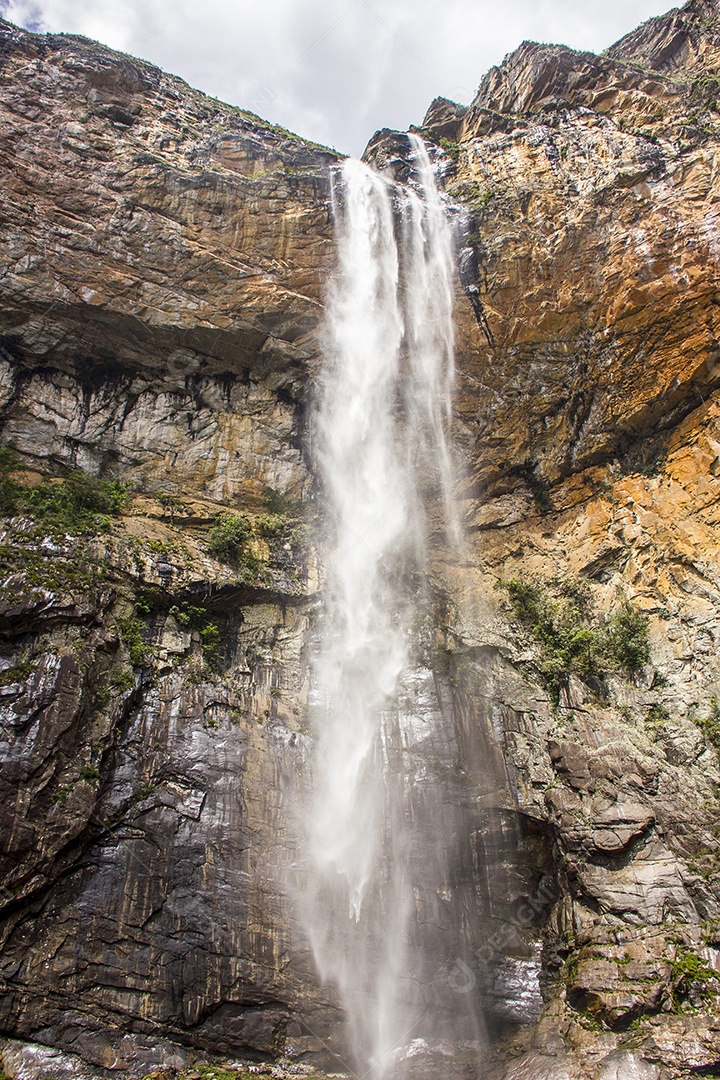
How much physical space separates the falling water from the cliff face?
0.56 m

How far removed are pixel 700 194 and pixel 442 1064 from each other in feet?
62.2

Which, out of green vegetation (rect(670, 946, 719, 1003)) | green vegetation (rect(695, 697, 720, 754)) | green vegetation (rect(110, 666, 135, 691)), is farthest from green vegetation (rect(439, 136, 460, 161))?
green vegetation (rect(670, 946, 719, 1003))

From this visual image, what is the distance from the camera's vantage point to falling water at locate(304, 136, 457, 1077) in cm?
1107

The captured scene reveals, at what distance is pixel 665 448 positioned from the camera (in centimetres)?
1577

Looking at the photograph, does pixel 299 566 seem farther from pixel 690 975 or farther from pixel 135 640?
pixel 690 975

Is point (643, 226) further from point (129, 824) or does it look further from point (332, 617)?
point (129, 824)

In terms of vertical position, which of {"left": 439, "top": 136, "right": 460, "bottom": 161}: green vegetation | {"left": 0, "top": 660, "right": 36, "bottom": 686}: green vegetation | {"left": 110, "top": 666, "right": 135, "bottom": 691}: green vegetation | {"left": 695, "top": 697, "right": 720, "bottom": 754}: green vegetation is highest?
{"left": 439, "top": 136, "right": 460, "bottom": 161}: green vegetation

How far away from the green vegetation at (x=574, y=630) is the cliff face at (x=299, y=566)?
79mm

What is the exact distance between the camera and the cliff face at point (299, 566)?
1005 cm

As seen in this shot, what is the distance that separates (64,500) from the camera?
14.5 metres

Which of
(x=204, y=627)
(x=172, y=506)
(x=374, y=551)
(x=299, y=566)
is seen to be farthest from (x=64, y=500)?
(x=374, y=551)

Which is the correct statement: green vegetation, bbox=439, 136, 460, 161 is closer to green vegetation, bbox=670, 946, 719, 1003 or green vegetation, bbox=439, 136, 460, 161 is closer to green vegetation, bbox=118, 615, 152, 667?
green vegetation, bbox=118, 615, 152, 667

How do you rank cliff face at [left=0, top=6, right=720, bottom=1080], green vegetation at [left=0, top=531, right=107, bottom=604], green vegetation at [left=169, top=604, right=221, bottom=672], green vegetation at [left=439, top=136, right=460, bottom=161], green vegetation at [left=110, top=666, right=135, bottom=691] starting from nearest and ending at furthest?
cliff face at [left=0, top=6, right=720, bottom=1080] → green vegetation at [left=0, top=531, right=107, bottom=604] → green vegetation at [left=110, top=666, right=135, bottom=691] → green vegetation at [left=169, top=604, right=221, bottom=672] → green vegetation at [left=439, top=136, right=460, bottom=161]

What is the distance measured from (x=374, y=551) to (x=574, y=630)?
5.25 metres
